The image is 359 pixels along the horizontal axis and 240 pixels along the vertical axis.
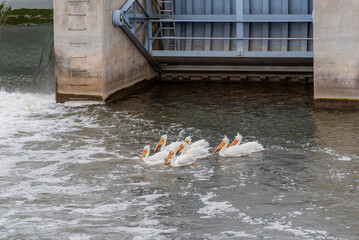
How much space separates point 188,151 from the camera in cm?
1179

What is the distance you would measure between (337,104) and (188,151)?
593 cm

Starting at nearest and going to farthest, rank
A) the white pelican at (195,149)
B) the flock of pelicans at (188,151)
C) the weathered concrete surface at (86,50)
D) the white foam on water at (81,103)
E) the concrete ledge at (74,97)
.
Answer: the flock of pelicans at (188,151)
the white pelican at (195,149)
the weathered concrete surface at (86,50)
the white foam on water at (81,103)
the concrete ledge at (74,97)

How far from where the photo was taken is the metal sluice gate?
19578mm

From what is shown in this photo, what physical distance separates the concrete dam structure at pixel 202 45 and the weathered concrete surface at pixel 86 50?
3cm

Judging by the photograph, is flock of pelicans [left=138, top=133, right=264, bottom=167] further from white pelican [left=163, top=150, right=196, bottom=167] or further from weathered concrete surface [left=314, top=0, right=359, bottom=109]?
weathered concrete surface [left=314, top=0, right=359, bottom=109]

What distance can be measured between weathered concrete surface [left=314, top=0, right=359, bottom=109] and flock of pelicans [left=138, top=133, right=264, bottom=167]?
14.6ft

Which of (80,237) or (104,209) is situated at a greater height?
(104,209)

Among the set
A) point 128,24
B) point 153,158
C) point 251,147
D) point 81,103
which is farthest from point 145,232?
→ point 128,24

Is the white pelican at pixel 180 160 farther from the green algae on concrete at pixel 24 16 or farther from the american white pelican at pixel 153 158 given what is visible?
the green algae on concrete at pixel 24 16

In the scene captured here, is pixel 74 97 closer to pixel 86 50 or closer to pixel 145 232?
pixel 86 50

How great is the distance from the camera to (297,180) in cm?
1054

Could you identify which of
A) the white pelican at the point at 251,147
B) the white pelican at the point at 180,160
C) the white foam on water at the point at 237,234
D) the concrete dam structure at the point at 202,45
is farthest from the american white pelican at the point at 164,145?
the concrete dam structure at the point at 202,45

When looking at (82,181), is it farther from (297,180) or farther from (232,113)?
(232,113)

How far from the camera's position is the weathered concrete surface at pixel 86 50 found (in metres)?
17.1
